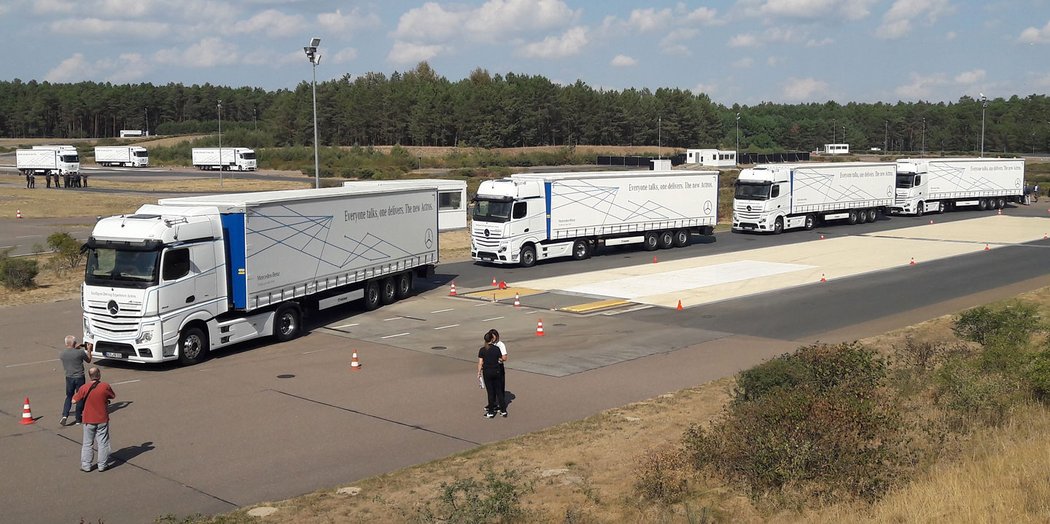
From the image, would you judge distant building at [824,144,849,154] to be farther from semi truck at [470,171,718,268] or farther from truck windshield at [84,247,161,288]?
truck windshield at [84,247,161,288]

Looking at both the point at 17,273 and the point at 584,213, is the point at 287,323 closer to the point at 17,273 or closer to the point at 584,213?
the point at 17,273

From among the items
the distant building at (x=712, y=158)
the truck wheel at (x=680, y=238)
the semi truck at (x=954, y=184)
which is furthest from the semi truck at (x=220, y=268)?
the distant building at (x=712, y=158)

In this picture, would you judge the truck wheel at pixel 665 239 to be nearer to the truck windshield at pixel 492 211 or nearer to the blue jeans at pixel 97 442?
the truck windshield at pixel 492 211

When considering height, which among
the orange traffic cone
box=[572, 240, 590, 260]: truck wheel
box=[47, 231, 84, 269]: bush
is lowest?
the orange traffic cone

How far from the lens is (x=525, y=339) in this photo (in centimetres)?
2380

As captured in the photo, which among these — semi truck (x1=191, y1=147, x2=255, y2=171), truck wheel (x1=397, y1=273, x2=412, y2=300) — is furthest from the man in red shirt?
semi truck (x1=191, y1=147, x2=255, y2=171)

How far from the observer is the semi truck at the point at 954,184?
201 feet

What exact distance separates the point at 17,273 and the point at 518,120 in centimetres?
12133

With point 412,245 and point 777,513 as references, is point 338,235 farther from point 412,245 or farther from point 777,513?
point 777,513

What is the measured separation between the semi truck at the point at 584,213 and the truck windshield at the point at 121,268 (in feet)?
60.0

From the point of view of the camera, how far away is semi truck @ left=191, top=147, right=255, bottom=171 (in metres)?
107

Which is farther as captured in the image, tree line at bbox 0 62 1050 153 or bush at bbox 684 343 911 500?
tree line at bbox 0 62 1050 153

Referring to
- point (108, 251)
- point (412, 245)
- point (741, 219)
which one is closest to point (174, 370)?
point (108, 251)

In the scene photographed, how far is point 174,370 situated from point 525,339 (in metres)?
8.37
